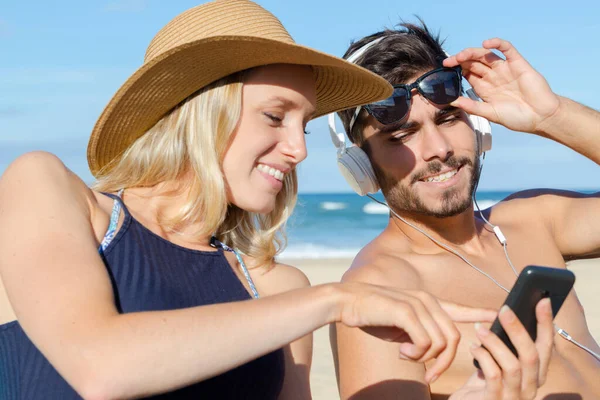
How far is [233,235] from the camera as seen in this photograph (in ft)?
11.4

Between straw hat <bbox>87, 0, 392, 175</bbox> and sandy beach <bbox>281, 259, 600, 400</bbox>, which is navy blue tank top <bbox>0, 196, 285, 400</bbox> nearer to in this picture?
straw hat <bbox>87, 0, 392, 175</bbox>

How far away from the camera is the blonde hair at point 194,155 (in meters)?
3.04

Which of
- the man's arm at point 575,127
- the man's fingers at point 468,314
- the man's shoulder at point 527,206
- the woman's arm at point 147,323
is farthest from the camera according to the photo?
the man's shoulder at point 527,206

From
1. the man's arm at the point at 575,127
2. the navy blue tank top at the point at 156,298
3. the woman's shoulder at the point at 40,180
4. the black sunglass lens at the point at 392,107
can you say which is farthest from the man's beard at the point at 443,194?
the woman's shoulder at the point at 40,180

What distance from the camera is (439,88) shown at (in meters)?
4.00

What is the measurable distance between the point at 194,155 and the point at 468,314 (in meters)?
1.28

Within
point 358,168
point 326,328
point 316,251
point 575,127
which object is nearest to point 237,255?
point 358,168

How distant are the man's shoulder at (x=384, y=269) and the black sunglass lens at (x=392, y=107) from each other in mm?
659

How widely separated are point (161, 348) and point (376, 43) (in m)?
2.52

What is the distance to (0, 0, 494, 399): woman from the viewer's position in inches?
81.3

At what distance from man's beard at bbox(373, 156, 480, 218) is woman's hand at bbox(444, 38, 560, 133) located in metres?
0.26

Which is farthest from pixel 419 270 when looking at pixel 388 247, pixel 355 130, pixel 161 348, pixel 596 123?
pixel 161 348

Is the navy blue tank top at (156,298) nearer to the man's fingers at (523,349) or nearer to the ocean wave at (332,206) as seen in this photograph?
the man's fingers at (523,349)

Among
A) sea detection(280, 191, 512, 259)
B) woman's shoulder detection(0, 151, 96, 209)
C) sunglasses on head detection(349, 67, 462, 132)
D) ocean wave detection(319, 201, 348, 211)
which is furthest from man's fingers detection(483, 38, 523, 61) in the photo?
ocean wave detection(319, 201, 348, 211)
